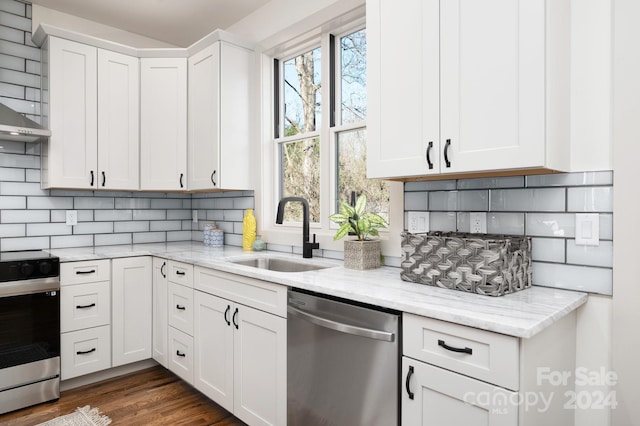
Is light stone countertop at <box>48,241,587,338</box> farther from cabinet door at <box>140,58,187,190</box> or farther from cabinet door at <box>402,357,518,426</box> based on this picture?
cabinet door at <box>140,58,187,190</box>

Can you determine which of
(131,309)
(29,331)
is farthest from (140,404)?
(29,331)

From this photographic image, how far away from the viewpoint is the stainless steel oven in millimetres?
2340

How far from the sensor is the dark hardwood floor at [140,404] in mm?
2303

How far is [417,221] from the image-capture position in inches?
81.3

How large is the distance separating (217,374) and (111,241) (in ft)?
5.83

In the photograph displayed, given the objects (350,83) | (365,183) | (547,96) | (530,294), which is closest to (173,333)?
(365,183)

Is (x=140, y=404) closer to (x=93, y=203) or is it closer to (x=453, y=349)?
(x=93, y=203)

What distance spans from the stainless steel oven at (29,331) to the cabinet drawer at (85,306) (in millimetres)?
89

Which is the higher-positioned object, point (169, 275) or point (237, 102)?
point (237, 102)

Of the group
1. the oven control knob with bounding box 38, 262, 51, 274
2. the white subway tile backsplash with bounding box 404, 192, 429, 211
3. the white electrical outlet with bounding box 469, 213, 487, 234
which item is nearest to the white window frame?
the white subway tile backsplash with bounding box 404, 192, 429, 211

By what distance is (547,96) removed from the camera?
1328 mm

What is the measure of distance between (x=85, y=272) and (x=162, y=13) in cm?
209

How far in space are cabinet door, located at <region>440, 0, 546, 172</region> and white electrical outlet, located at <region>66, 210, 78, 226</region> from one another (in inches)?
117

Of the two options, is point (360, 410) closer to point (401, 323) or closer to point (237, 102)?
point (401, 323)
